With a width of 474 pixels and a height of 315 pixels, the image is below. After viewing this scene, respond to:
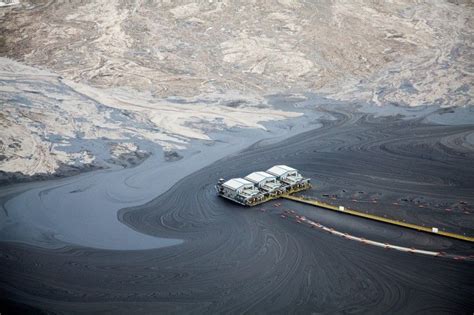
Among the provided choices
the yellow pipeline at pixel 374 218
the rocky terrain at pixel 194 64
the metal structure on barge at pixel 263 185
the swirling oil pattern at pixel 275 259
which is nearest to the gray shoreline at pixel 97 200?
the swirling oil pattern at pixel 275 259

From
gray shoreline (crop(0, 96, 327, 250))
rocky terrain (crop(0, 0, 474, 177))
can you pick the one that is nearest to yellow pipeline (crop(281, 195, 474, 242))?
gray shoreline (crop(0, 96, 327, 250))

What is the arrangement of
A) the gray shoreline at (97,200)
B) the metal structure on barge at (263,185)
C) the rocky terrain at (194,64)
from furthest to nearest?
the rocky terrain at (194,64)
the metal structure on barge at (263,185)
the gray shoreline at (97,200)

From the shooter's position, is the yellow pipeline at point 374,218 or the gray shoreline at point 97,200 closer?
the yellow pipeline at point 374,218

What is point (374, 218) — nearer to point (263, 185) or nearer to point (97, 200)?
point (263, 185)

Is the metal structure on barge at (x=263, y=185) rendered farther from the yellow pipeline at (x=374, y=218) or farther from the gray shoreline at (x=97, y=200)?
the gray shoreline at (x=97, y=200)

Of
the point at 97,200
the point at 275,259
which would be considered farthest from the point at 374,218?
the point at 97,200

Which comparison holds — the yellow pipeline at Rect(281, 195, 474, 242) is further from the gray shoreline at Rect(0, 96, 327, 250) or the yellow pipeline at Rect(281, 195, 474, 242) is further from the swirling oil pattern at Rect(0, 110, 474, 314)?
the gray shoreline at Rect(0, 96, 327, 250)
